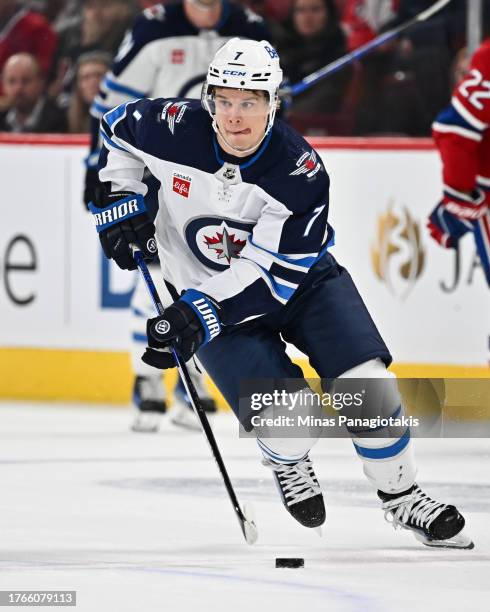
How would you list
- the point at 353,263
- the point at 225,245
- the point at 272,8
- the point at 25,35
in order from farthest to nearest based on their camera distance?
the point at 25,35 → the point at 272,8 → the point at 353,263 → the point at 225,245

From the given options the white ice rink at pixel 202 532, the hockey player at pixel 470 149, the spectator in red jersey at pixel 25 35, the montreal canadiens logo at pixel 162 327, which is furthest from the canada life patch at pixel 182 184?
the spectator in red jersey at pixel 25 35

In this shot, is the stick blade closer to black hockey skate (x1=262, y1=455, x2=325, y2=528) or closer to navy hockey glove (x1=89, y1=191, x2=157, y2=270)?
black hockey skate (x1=262, y1=455, x2=325, y2=528)

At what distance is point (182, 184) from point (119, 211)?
0.66ft

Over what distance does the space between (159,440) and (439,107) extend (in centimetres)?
162

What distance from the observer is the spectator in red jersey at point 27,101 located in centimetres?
647

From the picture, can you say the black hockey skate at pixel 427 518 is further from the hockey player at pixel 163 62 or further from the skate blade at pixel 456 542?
the hockey player at pixel 163 62

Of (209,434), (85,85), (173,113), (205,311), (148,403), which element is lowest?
(148,403)

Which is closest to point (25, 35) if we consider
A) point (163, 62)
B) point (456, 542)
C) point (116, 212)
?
point (163, 62)

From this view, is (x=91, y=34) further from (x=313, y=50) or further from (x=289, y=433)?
(x=289, y=433)

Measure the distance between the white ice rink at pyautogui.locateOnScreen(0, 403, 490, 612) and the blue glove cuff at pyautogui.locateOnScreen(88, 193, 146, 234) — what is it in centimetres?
68

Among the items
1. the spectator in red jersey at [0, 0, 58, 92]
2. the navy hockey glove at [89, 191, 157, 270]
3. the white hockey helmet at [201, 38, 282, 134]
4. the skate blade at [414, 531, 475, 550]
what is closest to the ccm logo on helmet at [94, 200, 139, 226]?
the navy hockey glove at [89, 191, 157, 270]

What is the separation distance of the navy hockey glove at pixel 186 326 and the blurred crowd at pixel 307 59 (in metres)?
2.64

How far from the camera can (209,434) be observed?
138 inches

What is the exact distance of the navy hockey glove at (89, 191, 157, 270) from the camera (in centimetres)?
367
